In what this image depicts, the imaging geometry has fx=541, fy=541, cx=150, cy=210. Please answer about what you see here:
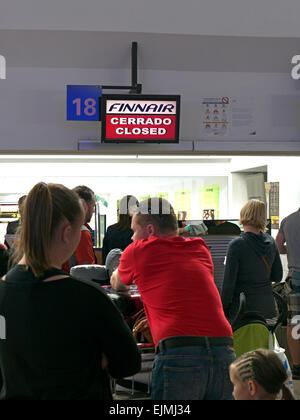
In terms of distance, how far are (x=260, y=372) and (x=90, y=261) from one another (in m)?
1.90

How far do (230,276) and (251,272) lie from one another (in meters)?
0.16

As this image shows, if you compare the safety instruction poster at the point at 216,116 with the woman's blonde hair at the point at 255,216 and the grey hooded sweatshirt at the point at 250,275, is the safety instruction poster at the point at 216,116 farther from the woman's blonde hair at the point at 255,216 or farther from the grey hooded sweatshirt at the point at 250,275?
the grey hooded sweatshirt at the point at 250,275

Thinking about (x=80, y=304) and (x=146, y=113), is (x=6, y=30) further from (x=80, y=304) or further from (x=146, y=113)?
(x=80, y=304)

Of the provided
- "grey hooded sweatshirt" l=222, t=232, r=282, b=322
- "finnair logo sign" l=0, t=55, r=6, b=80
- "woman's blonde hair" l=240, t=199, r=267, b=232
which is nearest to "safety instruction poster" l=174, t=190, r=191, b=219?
"finnair logo sign" l=0, t=55, r=6, b=80

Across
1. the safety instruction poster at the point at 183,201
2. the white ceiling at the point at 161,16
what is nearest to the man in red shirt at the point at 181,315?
the white ceiling at the point at 161,16

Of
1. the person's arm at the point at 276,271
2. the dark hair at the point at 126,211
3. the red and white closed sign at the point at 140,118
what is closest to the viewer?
the person's arm at the point at 276,271

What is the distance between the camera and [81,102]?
15.3 ft

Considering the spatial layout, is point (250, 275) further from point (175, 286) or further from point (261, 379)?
point (261, 379)

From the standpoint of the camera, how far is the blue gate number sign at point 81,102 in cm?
466

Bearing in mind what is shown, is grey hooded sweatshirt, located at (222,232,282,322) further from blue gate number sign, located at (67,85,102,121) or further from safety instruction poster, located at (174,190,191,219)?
safety instruction poster, located at (174,190,191,219)

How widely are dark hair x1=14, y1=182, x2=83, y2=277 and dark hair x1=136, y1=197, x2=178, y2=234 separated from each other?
0.91 m

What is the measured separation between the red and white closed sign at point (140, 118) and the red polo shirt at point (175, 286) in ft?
8.50

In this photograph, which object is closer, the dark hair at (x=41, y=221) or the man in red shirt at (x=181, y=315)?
the dark hair at (x=41, y=221)

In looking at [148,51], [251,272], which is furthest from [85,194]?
[148,51]
